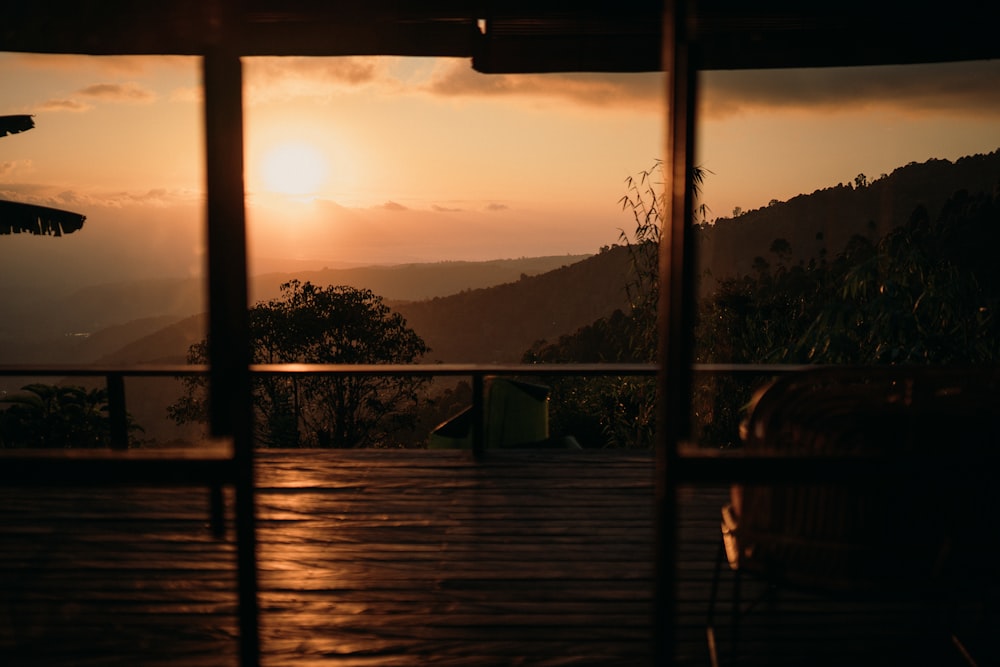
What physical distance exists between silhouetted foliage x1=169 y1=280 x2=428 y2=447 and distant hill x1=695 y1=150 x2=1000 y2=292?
1167cm

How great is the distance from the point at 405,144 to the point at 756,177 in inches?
202

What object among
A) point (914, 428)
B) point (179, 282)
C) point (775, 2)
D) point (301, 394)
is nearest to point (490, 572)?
point (914, 428)

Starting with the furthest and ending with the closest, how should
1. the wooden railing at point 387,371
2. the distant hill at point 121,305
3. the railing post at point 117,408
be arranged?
1. the distant hill at point 121,305
2. the railing post at point 117,408
3. the wooden railing at point 387,371

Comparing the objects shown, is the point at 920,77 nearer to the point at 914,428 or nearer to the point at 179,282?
the point at 914,428

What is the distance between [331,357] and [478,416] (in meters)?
10.7

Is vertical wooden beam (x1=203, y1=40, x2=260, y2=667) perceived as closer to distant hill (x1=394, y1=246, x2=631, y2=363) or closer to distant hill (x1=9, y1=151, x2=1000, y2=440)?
distant hill (x1=9, y1=151, x2=1000, y2=440)

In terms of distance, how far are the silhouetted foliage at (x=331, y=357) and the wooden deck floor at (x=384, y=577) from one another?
378 inches

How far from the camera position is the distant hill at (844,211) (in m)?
24.2

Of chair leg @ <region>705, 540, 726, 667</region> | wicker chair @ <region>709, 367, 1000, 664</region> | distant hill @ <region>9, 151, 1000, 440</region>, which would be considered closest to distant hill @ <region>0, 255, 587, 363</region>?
distant hill @ <region>9, 151, 1000, 440</region>

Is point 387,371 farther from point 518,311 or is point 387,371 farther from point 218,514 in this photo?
point 518,311

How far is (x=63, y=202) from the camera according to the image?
5977 millimetres

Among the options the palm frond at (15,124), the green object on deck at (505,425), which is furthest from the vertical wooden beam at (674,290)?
the palm frond at (15,124)

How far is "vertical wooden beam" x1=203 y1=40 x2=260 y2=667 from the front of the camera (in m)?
1.50

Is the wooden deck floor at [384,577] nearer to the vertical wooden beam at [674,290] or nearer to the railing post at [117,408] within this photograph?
the railing post at [117,408]
